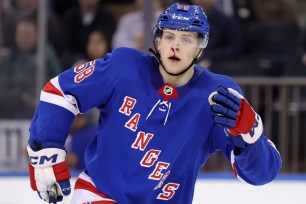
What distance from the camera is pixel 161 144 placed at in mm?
2799

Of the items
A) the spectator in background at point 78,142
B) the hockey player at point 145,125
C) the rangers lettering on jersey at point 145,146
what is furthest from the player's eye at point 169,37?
the spectator in background at point 78,142

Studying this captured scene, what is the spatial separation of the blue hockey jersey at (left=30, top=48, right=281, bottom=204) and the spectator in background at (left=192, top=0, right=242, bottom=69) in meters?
2.97

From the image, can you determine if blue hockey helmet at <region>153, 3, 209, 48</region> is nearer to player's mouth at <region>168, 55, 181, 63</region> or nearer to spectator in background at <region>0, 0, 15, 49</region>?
player's mouth at <region>168, 55, 181, 63</region>

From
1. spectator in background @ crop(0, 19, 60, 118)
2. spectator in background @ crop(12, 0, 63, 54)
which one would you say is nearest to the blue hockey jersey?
spectator in background @ crop(0, 19, 60, 118)

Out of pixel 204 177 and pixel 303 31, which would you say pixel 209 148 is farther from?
pixel 303 31

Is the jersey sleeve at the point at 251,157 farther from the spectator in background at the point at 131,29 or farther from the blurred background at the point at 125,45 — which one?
the spectator in background at the point at 131,29

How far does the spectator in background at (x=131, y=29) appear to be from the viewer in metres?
5.74

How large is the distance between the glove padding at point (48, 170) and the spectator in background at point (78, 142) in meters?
2.29

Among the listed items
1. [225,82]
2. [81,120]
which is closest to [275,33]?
[81,120]

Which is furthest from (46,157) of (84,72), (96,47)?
(96,47)

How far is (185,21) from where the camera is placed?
2.80 m

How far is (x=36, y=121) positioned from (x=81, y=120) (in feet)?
7.96

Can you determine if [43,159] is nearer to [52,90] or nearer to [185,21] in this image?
[52,90]

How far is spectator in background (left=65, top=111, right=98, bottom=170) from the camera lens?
17.1 feet
